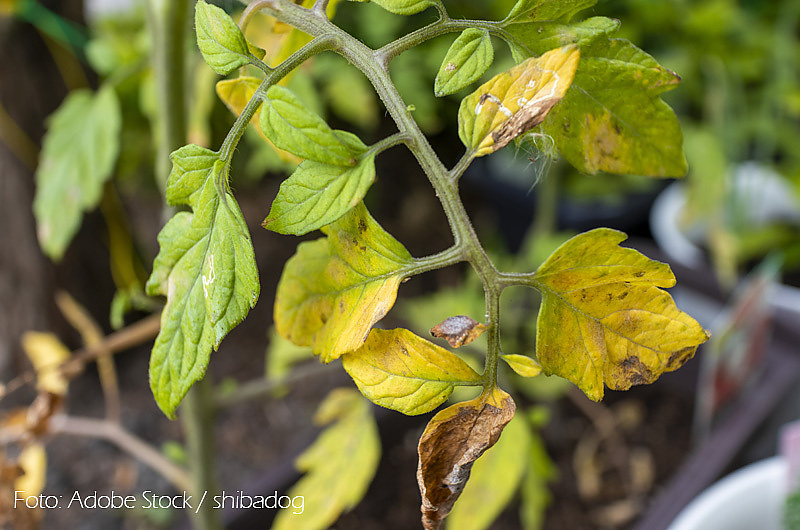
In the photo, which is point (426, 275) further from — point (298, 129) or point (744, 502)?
point (298, 129)

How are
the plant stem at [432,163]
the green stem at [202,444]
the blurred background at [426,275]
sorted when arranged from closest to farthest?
the plant stem at [432,163], the green stem at [202,444], the blurred background at [426,275]

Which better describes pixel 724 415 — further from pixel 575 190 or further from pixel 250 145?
pixel 250 145

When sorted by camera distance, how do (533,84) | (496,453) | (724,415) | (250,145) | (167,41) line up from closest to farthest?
(533,84) < (167,41) < (496,453) < (724,415) < (250,145)

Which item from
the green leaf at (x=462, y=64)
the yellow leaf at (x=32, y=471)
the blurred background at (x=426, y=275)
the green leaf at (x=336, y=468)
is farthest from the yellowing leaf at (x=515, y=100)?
the yellow leaf at (x=32, y=471)

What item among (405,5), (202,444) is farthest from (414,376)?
(202,444)

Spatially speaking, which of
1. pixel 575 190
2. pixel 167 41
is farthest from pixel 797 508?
pixel 575 190

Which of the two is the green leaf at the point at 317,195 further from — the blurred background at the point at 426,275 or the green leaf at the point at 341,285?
the blurred background at the point at 426,275
